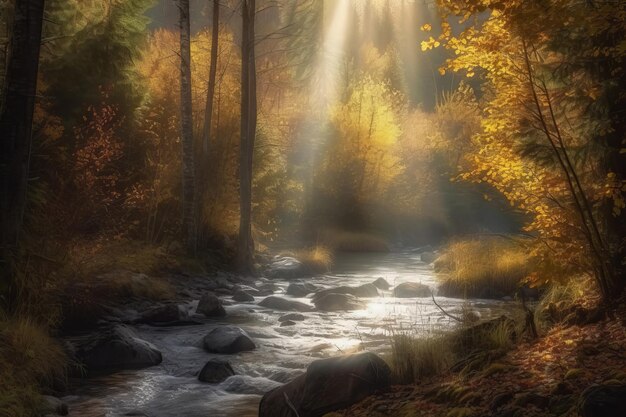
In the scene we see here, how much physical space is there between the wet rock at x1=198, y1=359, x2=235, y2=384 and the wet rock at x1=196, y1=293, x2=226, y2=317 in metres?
4.49

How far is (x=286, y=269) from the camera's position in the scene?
21719 mm

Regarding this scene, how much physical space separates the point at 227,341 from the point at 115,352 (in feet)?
6.33

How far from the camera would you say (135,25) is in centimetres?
1978

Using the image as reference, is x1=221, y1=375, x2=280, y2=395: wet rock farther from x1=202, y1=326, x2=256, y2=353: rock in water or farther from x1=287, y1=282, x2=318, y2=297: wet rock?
x1=287, y1=282, x2=318, y2=297: wet rock

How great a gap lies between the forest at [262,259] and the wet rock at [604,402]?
0.04 ft

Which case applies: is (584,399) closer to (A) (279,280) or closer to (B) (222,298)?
(B) (222,298)

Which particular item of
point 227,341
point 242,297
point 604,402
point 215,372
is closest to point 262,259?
point 242,297

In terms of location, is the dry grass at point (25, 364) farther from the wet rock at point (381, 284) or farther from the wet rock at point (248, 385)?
the wet rock at point (381, 284)

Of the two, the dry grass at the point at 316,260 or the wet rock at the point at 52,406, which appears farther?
the dry grass at the point at 316,260

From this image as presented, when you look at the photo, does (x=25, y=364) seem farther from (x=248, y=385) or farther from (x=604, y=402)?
(x=604, y=402)

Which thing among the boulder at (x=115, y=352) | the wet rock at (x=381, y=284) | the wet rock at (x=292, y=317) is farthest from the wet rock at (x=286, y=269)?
the boulder at (x=115, y=352)

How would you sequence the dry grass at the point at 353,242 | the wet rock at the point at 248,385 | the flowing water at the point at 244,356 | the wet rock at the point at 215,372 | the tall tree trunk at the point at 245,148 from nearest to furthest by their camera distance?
the flowing water at the point at 244,356
the wet rock at the point at 248,385
the wet rock at the point at 215,372
the tall tree trunk at the point at 245,148
the dry grass at the point at 353,242

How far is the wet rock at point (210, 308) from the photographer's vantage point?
13656 mm

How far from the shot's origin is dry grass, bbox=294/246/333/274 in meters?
22.9
